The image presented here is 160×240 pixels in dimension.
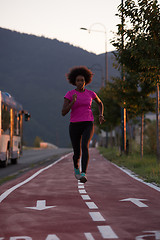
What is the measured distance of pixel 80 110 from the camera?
9359 mm

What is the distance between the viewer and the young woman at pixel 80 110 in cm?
925

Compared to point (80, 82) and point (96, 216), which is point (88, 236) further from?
point (80, 82)

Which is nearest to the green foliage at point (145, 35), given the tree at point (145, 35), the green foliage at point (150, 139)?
the tree at point (145, 35)

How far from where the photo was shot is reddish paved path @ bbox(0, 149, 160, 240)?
6.26 meters

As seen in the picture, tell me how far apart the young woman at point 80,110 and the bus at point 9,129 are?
1275 cm

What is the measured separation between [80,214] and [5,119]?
15.8m

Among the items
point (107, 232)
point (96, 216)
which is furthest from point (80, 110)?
point (107, 232)

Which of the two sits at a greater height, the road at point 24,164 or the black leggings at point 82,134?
the black leggings at point 82,134

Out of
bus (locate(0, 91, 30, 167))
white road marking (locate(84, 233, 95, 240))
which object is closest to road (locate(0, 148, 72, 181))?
bus (locate(0, 91, 30, 167))

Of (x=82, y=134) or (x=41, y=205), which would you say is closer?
(x=41, y=205)

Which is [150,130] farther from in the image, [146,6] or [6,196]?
[6,196]

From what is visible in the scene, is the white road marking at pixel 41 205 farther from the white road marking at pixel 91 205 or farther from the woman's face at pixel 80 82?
the woman's face at pixel 80 82

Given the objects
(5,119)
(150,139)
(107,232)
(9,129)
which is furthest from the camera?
(150,139)

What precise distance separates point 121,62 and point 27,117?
11.2 meters
